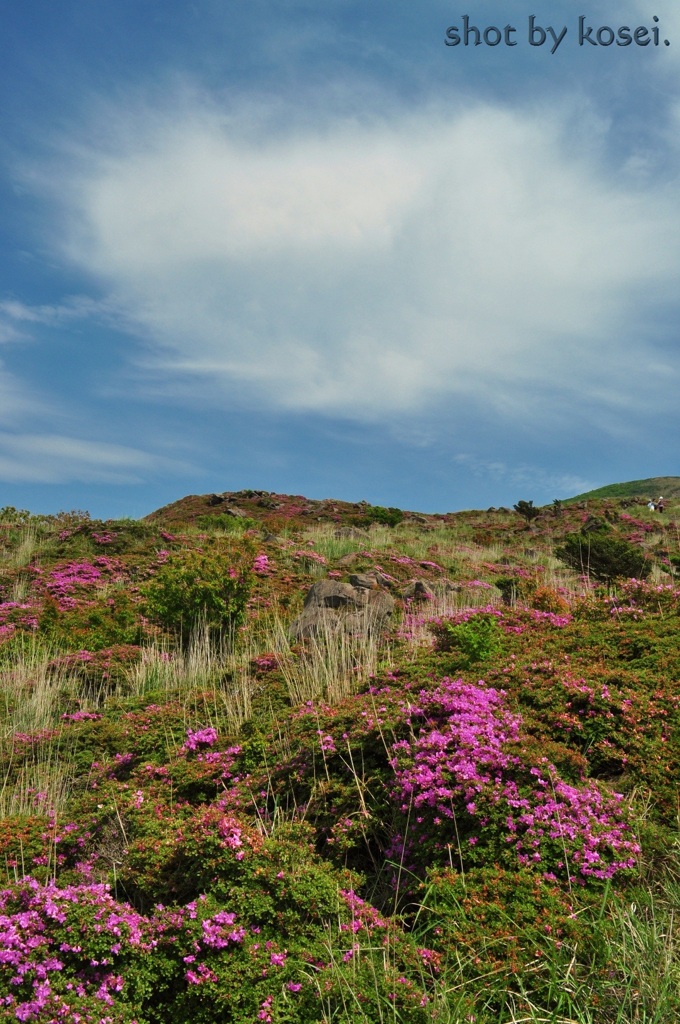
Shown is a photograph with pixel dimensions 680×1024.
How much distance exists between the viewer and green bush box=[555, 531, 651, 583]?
626 inches

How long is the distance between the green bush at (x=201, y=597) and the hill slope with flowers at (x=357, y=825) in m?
1.15

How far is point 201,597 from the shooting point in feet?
40.5

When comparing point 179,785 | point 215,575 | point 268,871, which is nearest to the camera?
point 268,871

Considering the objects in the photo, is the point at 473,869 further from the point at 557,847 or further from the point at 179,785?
the point at 179,785

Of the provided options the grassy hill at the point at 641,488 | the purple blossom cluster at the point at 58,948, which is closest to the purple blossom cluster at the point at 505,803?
the purple blossom cluster at the point at 58,948

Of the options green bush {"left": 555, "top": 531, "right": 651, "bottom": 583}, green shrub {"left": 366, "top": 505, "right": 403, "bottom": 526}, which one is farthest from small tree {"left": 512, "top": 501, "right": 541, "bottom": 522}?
green bush {"left": 555, "top": 531, "right": 651, "bottom": 583}

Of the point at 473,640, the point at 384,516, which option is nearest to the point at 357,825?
the point at 473,640

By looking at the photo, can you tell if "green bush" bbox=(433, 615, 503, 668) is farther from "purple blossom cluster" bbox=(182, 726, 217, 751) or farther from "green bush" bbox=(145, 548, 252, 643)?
"green bush" bbox=(145, 548, 252, 643)

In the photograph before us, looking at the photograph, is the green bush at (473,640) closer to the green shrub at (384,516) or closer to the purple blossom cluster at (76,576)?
the purple blossom cluster at (76,576)

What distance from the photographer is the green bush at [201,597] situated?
12312mm

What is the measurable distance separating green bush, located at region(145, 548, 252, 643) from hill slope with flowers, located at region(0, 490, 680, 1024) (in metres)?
1.15

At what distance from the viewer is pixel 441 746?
17.0ft

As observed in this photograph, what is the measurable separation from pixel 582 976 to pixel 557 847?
2.80ft

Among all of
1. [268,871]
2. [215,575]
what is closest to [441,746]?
[268,871]
